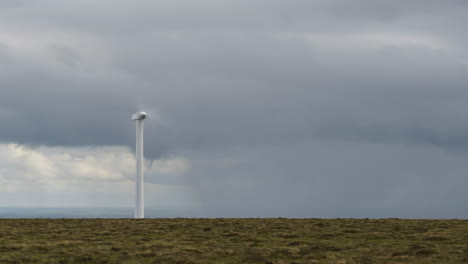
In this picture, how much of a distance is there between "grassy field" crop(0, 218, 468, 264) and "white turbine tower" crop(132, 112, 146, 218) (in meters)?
18.1

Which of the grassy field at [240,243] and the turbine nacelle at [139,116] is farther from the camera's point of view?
the turbine nacelle at [139,116]

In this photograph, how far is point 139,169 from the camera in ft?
234

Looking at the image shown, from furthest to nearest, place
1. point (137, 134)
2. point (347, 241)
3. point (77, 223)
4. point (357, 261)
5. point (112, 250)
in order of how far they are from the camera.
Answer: point (137, 134) → point (77, 223) → point (347, 241) → point (112, 250) → point (357, 261)

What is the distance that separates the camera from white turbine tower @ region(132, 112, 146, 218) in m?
69.8

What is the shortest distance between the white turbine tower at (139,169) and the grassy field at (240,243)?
59.4 feet

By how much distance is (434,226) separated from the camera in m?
47.8

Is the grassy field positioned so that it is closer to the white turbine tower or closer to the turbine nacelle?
the white turbine tower

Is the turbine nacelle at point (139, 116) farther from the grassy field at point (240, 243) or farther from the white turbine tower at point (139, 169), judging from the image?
the grassy field at point (240, 243)

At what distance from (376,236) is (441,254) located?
960 cm

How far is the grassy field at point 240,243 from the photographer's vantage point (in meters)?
30.4

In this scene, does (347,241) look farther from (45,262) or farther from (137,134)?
(137,134)

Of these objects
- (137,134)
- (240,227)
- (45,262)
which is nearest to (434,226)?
(240,227)

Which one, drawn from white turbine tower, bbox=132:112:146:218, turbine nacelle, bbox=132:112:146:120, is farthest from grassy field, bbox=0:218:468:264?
turbine nacelle, bbox=132:112:146:120

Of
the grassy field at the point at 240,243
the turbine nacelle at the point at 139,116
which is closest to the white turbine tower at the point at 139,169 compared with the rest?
the turbine nacelle at the point at 139,116
